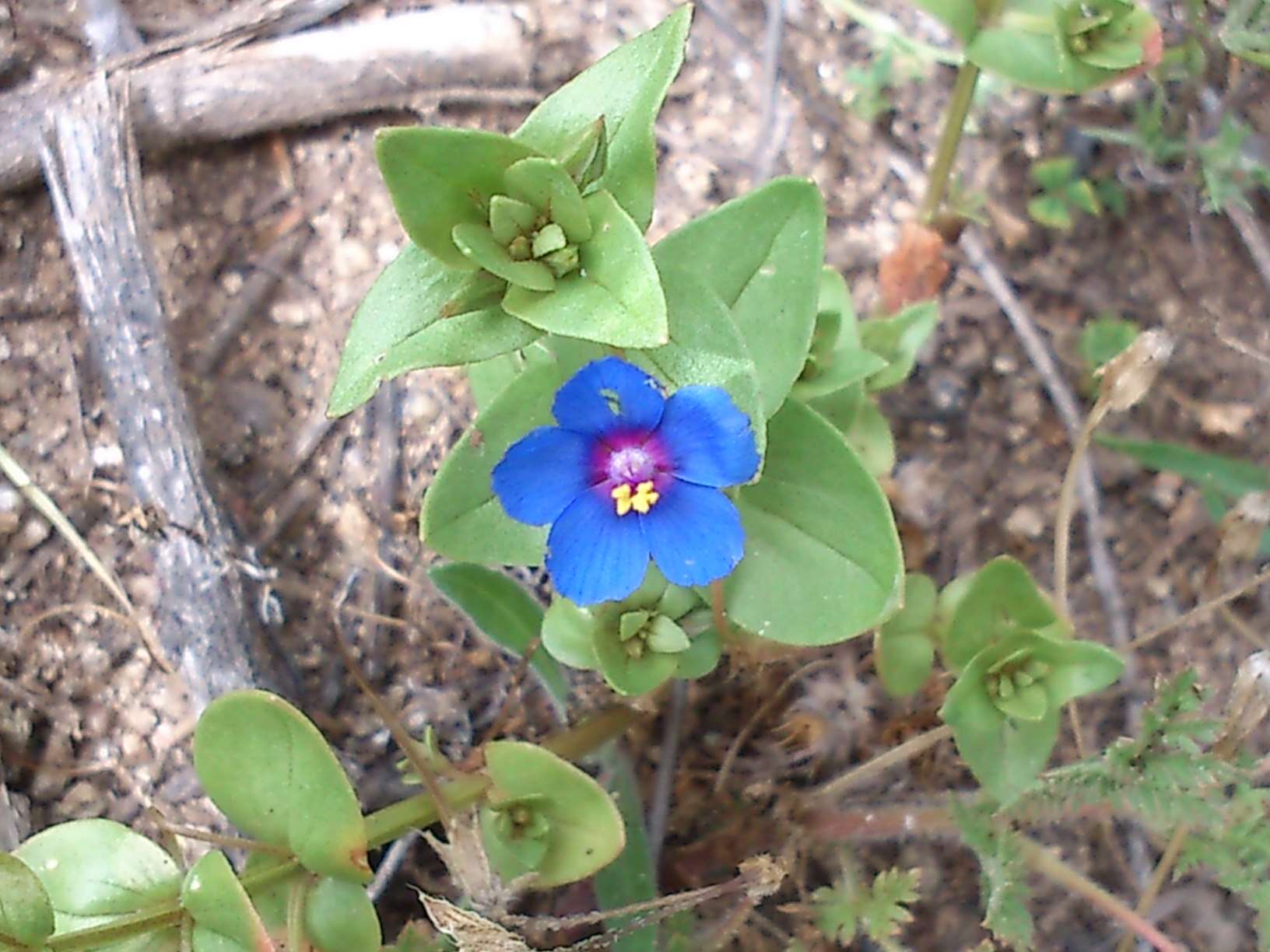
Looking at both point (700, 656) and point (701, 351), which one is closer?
point (701, 351)

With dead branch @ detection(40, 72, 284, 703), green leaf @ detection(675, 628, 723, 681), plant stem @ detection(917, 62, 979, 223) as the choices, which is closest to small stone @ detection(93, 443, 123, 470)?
dead branch @ detection(40, 72, 284, 703)

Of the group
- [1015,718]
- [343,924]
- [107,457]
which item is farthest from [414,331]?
[1015,718]

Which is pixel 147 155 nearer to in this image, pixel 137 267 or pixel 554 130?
pixel 137 267

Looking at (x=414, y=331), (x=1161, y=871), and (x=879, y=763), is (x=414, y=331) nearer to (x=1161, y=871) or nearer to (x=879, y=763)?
(x=879, y=763)

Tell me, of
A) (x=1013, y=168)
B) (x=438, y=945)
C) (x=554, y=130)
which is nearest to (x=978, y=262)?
(x=1013, y=168)

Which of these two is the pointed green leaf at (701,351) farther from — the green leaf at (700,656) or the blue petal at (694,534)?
the green leaf at (700,656)

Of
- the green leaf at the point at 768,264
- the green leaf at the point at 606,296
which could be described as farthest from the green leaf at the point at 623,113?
the green leaf at the point at 768,264
